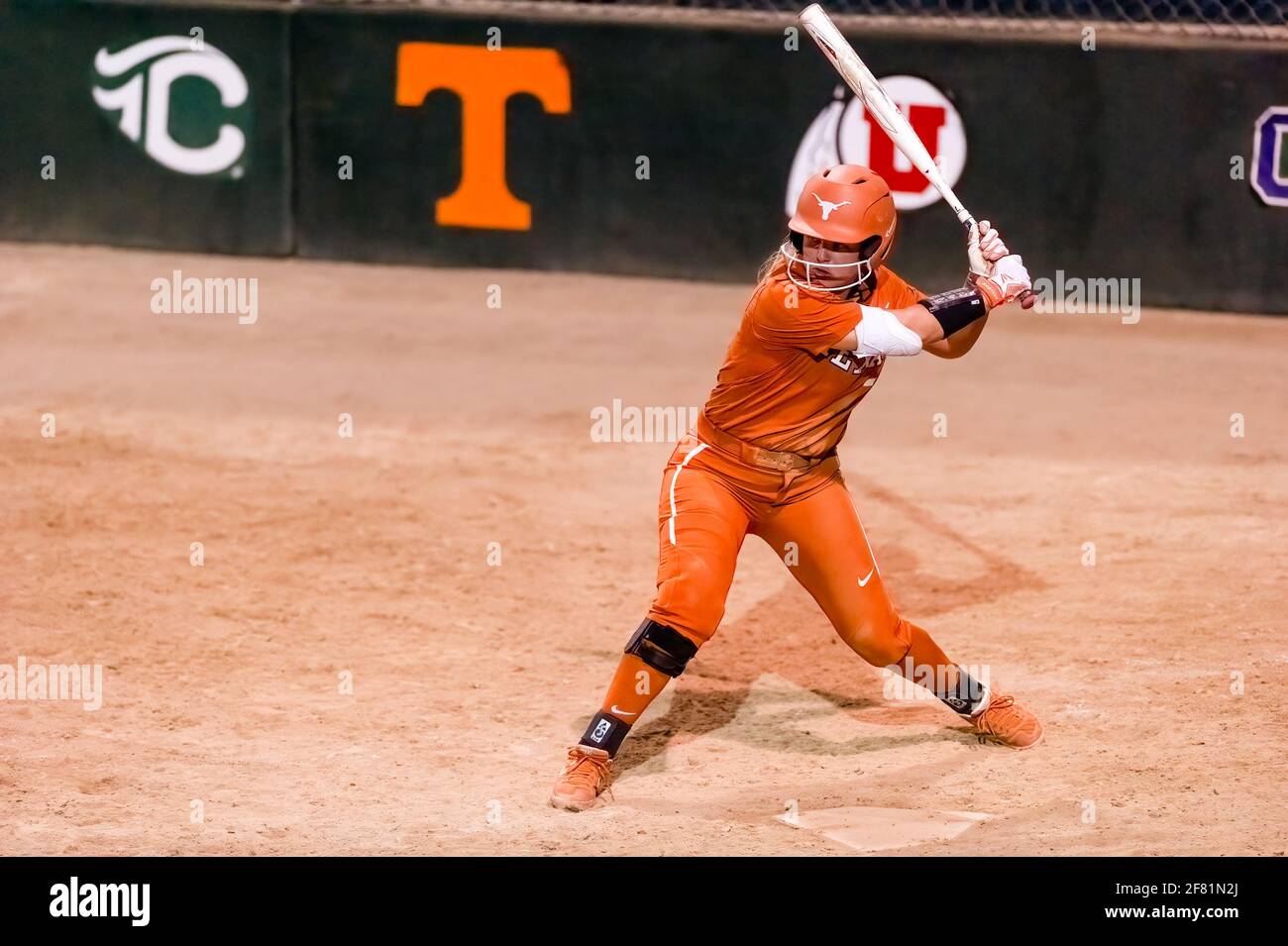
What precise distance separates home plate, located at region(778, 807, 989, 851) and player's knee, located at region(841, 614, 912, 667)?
519 mm

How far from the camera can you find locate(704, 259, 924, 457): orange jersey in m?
5.54

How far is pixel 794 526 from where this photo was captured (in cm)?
577

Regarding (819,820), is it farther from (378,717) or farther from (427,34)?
(427,34)

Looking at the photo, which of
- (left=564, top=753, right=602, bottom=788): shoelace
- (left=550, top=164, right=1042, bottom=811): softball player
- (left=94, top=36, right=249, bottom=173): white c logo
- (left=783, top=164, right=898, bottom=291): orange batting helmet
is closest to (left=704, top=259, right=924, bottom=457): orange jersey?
(left=550, top=164, right=1042, bottom=811): softball player

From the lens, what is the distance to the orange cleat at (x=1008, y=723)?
235 inches

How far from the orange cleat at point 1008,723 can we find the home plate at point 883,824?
1.92ft

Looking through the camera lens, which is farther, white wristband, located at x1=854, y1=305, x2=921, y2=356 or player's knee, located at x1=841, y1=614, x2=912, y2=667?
player's knee, located at x1=841, y1=614, x2=912, y2=667

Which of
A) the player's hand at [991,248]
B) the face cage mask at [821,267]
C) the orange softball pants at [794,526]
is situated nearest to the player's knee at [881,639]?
the orange softball pants at [794,526]

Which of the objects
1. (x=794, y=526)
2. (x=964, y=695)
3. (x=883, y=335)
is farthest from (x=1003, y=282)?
(x=964, y=695)

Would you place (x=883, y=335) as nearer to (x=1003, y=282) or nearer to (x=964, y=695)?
(x=1003, y=282)

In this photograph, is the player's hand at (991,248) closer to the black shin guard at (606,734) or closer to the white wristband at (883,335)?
the white wristband at (883,335)

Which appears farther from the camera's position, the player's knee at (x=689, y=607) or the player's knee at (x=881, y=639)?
the player's knee at (x=881, y=639)

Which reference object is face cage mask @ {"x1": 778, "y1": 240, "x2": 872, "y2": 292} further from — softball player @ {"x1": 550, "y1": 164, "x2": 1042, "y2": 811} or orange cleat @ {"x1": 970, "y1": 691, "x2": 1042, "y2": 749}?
orange cleat @ {"x1": 970, "y1": 691, "x2": 1042, "y2": 749}

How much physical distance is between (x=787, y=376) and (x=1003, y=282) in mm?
744
